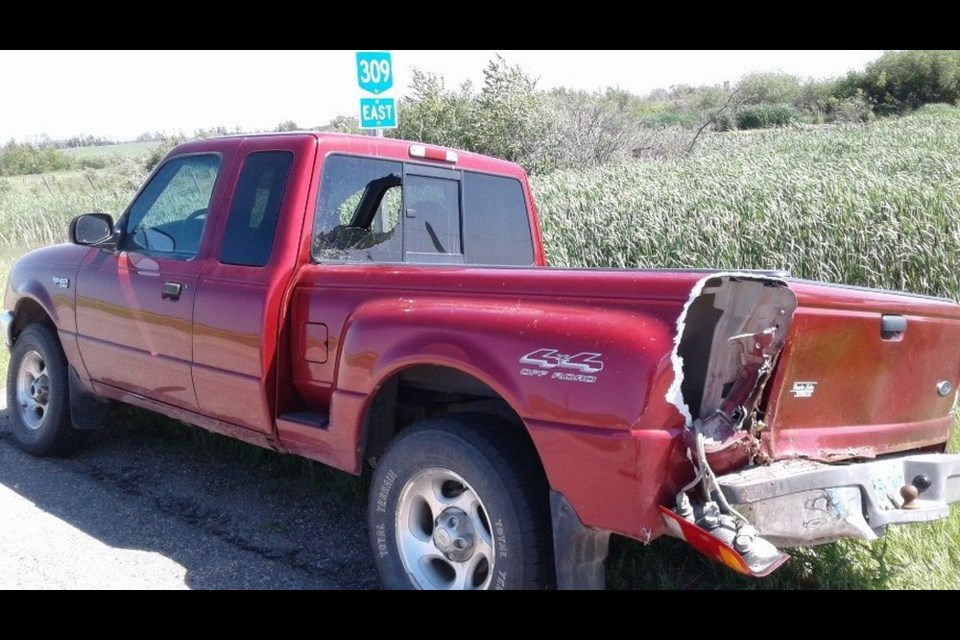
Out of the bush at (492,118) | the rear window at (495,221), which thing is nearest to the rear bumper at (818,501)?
the rear window at (495,221)

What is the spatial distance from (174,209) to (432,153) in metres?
1.53

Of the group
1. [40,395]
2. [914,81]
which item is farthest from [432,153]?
[914,81]

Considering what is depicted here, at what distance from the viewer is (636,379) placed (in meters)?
2.59

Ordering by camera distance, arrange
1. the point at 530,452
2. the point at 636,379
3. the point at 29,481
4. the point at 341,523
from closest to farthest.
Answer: the point at 636,379
the point at 530,452
the point at 341,523
the point at 29,481

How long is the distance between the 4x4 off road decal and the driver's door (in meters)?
2.18

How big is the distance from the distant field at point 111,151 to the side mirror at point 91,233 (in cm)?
4364

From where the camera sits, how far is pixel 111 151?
52938 millimetres

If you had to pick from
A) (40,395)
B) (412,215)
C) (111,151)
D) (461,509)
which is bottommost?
(111,151)

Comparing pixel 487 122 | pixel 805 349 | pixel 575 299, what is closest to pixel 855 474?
pixel 805 349

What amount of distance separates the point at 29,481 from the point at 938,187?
28.2 feet

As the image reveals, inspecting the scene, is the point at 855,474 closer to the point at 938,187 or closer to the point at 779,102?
the point at 938,187

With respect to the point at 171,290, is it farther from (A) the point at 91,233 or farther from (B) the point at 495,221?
(B) the point at 495,221

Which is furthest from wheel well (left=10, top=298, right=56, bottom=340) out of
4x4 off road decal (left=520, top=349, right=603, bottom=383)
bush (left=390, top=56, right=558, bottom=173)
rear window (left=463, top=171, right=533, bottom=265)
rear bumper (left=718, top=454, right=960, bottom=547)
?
bush (left=390, top=56, right=558, bottom=173)

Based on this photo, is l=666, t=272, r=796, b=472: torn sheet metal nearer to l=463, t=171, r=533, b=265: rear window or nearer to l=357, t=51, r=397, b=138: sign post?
l=463, t=171, r=533, b=265: rear window
